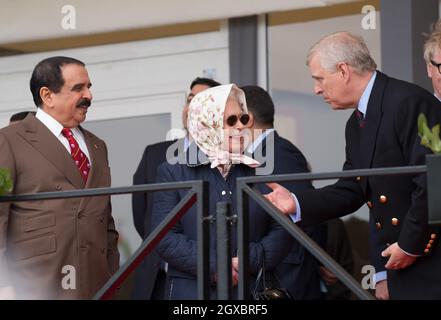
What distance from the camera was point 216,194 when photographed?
18.2 ft

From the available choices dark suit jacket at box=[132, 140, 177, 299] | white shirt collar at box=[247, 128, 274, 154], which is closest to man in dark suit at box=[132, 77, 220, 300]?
A: dark suit jacket at box=[132, 140, 177, 299]

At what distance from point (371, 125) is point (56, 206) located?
147cm

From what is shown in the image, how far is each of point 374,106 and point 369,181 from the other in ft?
1.03

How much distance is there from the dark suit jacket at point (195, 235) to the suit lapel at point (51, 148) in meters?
0.43

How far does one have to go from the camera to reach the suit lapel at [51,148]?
5770mm

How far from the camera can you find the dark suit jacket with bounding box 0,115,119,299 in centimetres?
562

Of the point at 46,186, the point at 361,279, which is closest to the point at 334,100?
the point at 46,186

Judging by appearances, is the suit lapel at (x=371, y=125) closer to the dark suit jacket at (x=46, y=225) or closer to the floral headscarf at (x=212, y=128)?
the floral headscarf at (x=212, y=128)
